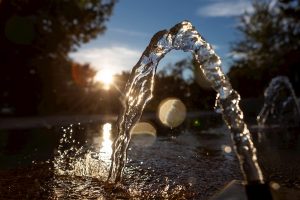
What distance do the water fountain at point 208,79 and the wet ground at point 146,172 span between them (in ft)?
1.01

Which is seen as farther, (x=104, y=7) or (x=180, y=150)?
(x=104, y=7)

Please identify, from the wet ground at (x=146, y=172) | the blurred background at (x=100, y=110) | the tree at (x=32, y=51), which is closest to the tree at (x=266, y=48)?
the blurred background at (x=100, y=110)

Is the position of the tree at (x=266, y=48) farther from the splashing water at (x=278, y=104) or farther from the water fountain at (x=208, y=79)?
the water fountain at (x=208, y=79)

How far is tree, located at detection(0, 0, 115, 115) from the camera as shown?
18609 mm

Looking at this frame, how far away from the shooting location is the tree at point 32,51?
18.6 metres

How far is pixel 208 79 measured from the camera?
291cm

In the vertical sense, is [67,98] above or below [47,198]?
above

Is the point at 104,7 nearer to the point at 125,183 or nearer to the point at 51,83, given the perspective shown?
the point at 51,83

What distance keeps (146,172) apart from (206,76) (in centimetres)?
136

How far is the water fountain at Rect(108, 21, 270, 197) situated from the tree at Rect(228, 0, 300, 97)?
25.0 m

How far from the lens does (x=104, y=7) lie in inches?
1041

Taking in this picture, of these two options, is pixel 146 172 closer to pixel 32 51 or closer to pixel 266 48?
pixel 32 51

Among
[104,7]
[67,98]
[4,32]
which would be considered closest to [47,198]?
[4,32]

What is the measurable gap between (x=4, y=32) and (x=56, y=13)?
363 centimetres
